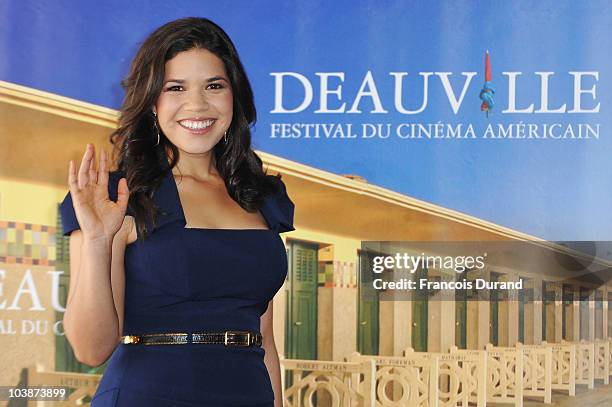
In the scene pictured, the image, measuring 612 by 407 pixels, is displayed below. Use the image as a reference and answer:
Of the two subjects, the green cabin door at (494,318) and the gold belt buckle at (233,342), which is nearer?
the gold belt buckle at (233,342)

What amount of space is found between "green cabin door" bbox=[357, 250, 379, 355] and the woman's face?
1.56 meters

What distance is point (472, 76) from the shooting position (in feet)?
9.84

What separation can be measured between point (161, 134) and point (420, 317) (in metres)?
1.61

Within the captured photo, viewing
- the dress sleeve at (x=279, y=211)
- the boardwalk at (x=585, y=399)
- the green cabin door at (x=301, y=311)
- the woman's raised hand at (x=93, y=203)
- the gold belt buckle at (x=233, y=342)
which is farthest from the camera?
the green cabin door at (x=301, y=311)

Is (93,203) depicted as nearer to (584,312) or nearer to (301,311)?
(301,311)

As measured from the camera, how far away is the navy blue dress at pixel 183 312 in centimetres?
143

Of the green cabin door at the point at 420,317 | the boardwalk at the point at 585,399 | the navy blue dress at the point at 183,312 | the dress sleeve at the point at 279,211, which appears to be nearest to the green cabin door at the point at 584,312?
the boardwalk at the point at 585,399

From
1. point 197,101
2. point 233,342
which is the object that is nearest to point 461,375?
point 233,342

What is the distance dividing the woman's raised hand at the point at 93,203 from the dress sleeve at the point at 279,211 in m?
0.30

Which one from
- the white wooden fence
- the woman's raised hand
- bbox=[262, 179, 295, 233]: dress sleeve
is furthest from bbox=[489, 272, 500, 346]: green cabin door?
the woman's raised hand

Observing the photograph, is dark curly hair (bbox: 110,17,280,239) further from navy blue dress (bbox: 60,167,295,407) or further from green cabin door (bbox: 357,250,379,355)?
green cabin door (bbox: 357,250,379,355)

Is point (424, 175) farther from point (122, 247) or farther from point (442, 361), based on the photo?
point (122, 247)

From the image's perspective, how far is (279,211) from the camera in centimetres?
163

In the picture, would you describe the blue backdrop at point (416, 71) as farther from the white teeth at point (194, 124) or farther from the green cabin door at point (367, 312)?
the white teeth at point (194, 124)
